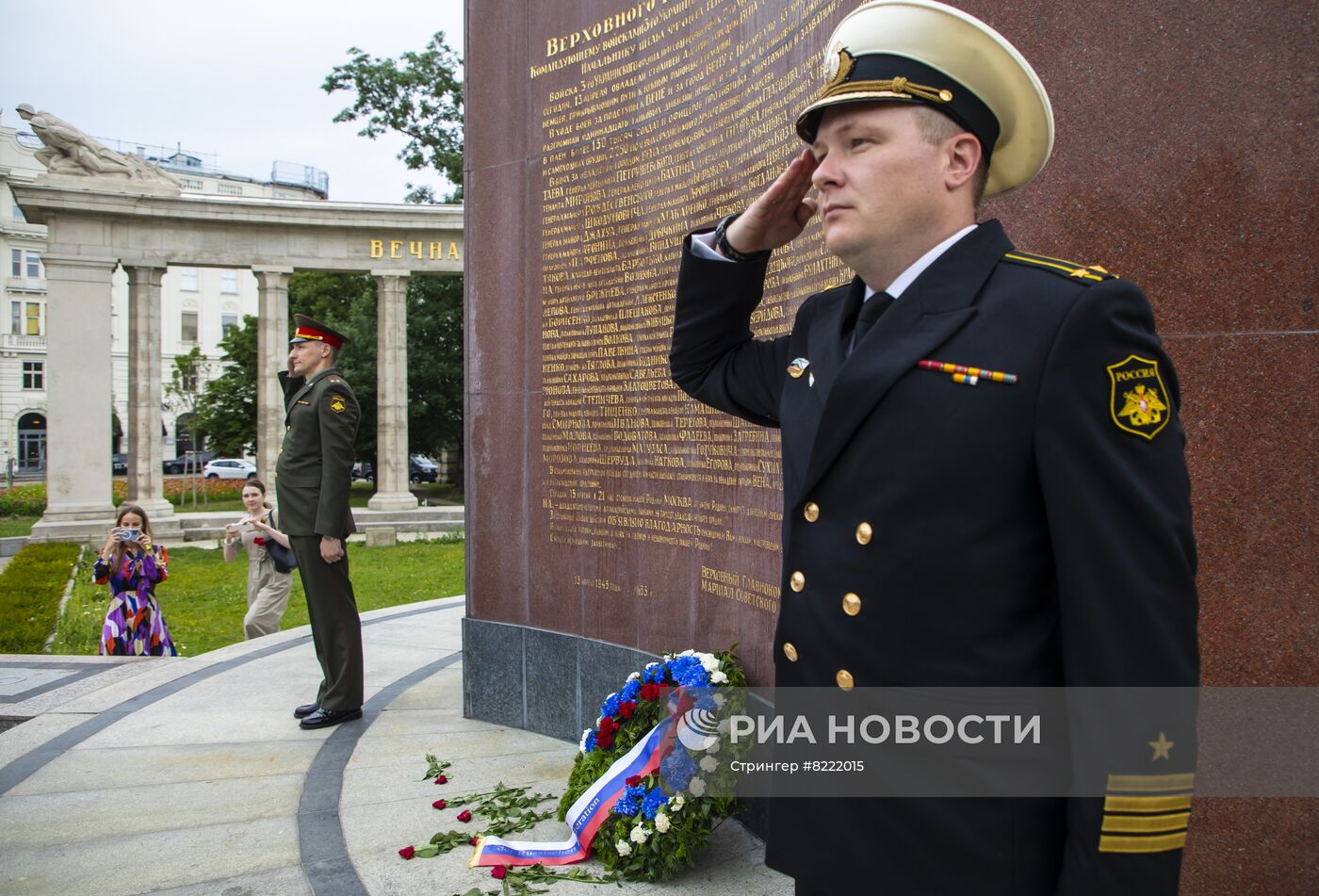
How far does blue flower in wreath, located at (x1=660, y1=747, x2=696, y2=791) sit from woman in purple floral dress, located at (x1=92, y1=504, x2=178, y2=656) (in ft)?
20.7

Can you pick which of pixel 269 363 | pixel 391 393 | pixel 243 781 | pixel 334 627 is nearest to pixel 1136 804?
pixel 243 781

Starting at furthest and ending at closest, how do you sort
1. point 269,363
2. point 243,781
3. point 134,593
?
point 269,363
point 134,593
point 243,781

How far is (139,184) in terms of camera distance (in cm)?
2227

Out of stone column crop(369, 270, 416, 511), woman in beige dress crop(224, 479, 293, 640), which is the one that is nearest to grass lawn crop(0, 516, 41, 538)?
stone column crop(369, 270, 416, 511)

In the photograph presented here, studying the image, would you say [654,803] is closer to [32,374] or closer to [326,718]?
[326,718]

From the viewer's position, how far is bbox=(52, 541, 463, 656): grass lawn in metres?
11.4

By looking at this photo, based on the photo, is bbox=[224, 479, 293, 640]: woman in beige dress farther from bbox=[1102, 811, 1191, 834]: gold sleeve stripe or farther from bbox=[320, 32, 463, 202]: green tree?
bbox=[320, 32, 463, 202]: green tree

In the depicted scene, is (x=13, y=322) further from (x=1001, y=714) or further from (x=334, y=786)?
(x=1001, y=714)

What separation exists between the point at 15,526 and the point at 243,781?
2729 cm

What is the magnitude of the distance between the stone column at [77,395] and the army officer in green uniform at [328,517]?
17.1 metres

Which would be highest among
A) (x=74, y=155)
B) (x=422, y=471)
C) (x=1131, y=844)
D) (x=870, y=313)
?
(x=74, y=155)

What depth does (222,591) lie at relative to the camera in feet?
48.7

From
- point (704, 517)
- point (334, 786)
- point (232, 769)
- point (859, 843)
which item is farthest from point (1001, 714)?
point (232, 769)

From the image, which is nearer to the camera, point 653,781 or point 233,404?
point 653,781
